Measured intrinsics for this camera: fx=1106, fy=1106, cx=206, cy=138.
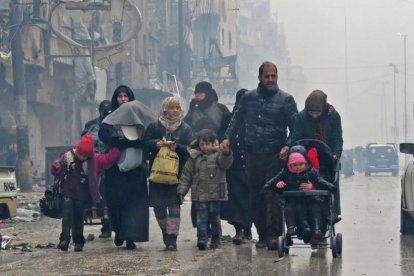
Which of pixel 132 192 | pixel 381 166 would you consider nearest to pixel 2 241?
pixel 132 192

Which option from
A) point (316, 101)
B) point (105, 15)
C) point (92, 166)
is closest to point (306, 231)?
point (316, 101)

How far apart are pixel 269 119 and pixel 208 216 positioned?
1.29m

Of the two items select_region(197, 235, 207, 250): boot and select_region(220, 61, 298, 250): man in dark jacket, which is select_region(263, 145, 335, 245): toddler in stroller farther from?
select_region(197, 235, 207, 250): boot

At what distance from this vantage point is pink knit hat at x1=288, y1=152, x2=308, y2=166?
10969 millimetres

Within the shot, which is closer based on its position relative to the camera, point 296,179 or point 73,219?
point 296,179

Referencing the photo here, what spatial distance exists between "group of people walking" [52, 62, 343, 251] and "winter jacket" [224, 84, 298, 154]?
0.01 m

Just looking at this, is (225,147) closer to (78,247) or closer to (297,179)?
(297,179)

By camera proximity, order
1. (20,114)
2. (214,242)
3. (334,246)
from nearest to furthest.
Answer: (334,246) < (214,242) < (20,114)

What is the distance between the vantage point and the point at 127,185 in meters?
12.5

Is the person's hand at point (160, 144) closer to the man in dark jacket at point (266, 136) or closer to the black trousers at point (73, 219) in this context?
the man in dark jacket at point (266, 136)

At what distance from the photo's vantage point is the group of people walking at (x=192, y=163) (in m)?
12.1

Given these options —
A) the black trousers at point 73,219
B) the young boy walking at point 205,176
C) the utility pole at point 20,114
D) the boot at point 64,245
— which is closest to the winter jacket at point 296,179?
the young boy walking at point 205,176

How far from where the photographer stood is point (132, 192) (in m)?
12.5

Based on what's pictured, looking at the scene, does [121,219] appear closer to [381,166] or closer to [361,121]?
[381,166]
